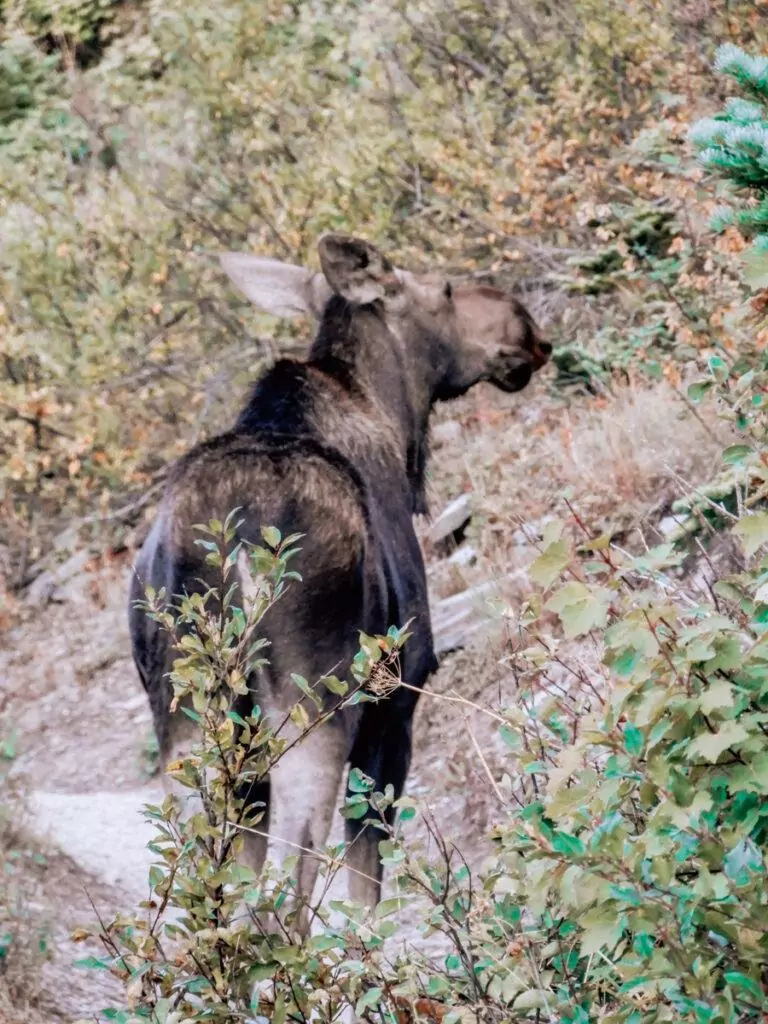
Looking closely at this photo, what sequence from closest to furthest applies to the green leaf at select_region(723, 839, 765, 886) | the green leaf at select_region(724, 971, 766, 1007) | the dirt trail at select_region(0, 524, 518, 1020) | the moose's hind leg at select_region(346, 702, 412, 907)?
the green leaf at select_region(724, 971, 766, 1007) → the green leaf at select_region(723, 839, 765, 886) → the moose's hind leg at select_region(346, 702, 412, 907) → the dirt trail at select_region(0, 524, 518, 1020)

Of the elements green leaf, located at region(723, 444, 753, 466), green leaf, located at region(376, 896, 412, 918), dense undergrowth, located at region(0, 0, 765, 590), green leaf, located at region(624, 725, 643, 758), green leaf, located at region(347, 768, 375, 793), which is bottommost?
dense undergrowth, located at region(0, 0, 765, 590)

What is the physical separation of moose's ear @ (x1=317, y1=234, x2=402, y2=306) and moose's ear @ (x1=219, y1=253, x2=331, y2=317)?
0.19 meters

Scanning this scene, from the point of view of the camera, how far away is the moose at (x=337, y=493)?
181 inches

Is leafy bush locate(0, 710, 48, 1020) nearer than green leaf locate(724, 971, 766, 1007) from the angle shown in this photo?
No

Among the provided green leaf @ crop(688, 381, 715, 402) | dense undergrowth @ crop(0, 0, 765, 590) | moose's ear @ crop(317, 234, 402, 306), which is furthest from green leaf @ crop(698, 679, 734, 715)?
dense undergrowth @ crop(0, 0, 765, 590)

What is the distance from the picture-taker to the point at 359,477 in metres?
4.89

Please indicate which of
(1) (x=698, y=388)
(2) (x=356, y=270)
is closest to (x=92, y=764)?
(2) (x=356, y=270)

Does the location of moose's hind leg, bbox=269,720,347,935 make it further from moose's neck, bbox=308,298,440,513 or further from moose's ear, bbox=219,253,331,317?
moose's ear, bbox=219,253,331,317

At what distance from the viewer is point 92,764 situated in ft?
31.9

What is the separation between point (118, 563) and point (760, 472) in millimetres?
10200

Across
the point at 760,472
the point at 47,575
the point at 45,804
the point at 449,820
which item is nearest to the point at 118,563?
the point at 47,575

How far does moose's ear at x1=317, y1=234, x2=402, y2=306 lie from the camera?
608cm

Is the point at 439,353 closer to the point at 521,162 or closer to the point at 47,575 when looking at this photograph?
the point at 521,162

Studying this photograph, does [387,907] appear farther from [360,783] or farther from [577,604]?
[577,604]
